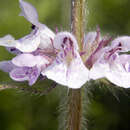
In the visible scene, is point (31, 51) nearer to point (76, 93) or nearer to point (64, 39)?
point (64, 39)

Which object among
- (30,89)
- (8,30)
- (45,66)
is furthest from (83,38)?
(8,30)

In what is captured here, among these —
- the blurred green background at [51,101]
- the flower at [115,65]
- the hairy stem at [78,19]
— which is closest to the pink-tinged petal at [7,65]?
the hairy stem at [78,19]

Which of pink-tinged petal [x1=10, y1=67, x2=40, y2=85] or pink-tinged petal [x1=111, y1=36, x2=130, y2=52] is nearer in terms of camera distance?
pink-tinged petal [x1=10, y1=67, x2=40, y2=85]

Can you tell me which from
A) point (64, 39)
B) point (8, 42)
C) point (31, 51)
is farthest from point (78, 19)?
point (8, 42)

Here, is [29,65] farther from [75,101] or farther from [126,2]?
[126,2]

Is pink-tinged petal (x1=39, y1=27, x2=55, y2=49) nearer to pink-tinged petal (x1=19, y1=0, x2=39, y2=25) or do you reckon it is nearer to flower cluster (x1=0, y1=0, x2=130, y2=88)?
flower cluster (x1=0, y1=0, x2=130, y2=88)

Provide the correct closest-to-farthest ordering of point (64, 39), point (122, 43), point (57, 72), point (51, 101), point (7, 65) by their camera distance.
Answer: point (57, 72) < point (64, 39) < point (122, 43) < point (7, 65) < point (51, 101)

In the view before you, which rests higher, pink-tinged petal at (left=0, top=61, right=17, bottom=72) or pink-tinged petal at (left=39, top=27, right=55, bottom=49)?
pink-tinged petal at (left=39, top=27, right=55, bottom=49)

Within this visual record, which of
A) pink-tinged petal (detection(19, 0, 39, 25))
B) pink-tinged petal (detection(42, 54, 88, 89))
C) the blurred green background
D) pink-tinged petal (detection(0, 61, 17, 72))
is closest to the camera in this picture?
pink-tinged petal (detection(42, 54, 88, 89))

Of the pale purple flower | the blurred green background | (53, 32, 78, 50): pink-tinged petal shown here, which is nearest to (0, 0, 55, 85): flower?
(53, 32, 78, 50): pink-tinged petal
